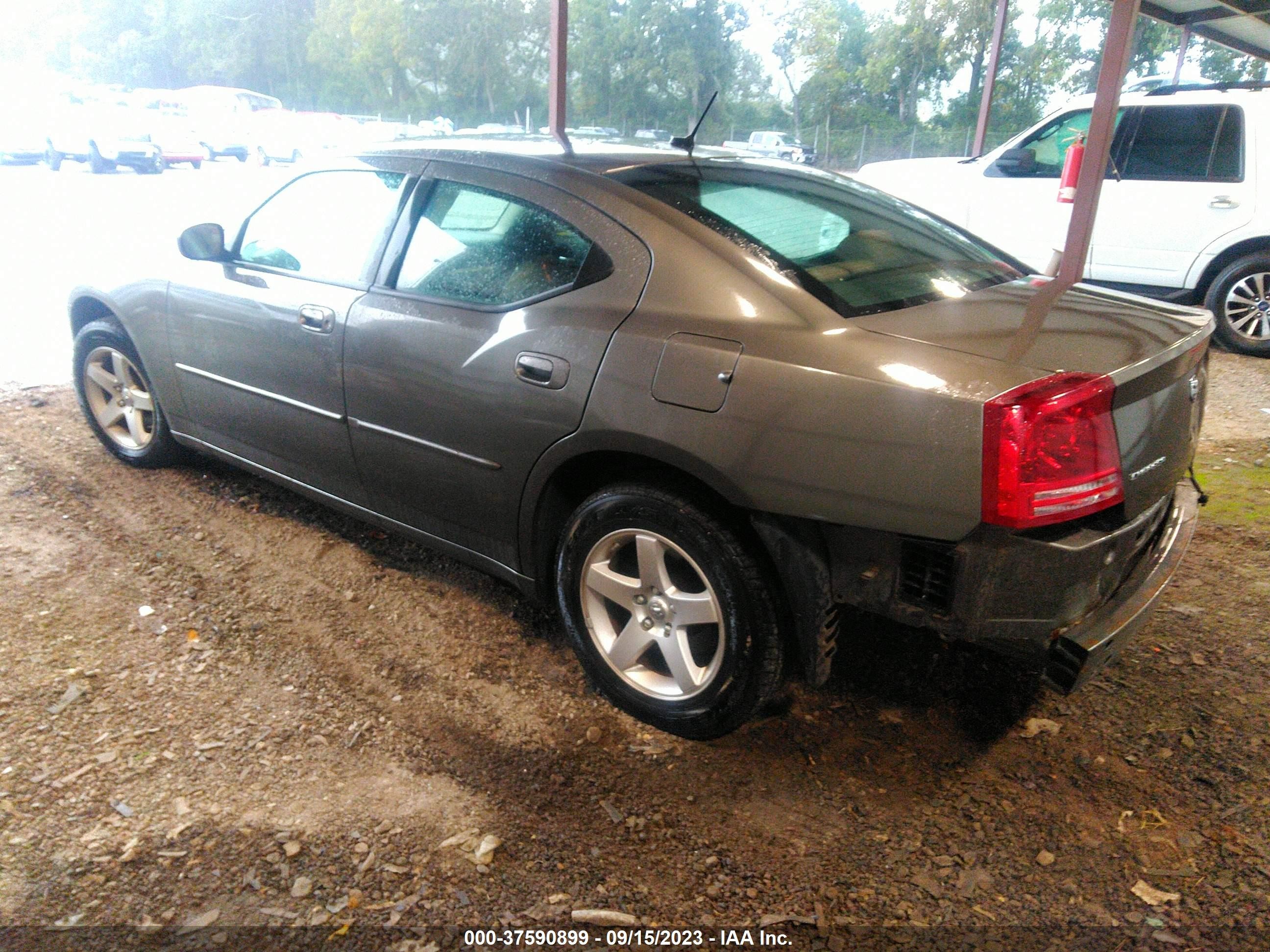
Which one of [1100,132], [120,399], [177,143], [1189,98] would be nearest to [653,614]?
[120,399]

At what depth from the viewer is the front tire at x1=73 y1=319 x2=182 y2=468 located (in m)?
4.12

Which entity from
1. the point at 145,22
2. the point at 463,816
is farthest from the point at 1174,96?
the point at 145,22

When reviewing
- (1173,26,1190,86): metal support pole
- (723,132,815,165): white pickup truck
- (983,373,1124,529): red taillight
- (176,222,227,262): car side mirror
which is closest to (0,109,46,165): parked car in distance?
(723,132,815,165): white pickup truck

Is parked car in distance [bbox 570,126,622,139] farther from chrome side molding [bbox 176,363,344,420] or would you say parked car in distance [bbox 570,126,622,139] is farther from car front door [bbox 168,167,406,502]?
chrome side molding [bbox 176,363,344,420]

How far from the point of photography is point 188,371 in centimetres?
373

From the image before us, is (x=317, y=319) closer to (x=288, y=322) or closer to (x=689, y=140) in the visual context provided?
(x=288, y=322)

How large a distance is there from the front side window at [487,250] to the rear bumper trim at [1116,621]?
61.6 inches

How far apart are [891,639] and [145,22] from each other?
33.6ft

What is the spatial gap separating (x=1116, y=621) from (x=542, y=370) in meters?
1.56

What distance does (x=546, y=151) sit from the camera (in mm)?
2973

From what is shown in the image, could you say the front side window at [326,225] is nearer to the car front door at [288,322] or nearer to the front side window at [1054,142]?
the car front door at [288,322]

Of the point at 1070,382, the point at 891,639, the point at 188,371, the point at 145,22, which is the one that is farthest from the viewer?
the point at 145,22

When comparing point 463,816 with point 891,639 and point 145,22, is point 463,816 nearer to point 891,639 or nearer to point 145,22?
point 891,639

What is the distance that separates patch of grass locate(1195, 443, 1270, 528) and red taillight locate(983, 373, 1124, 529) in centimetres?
246
